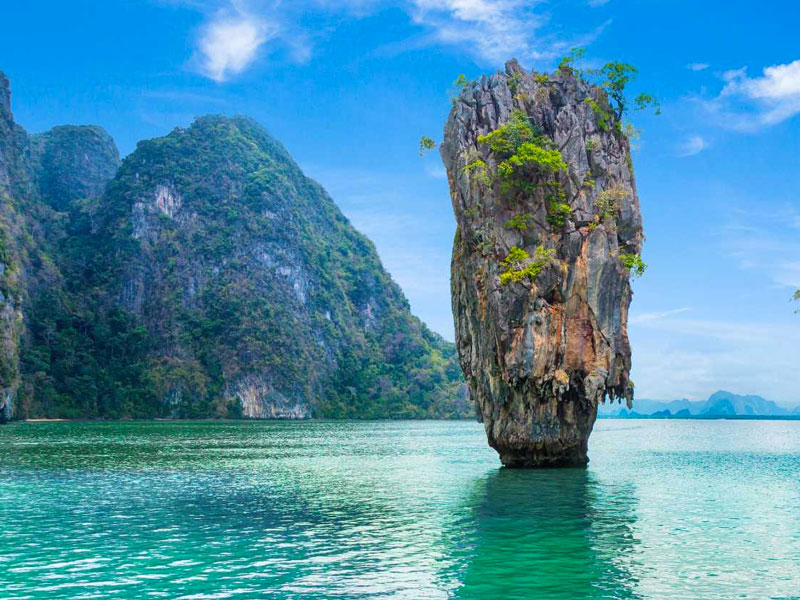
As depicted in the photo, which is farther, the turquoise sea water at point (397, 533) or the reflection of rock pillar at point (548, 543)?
the turquoise sea water at point (397, 533)

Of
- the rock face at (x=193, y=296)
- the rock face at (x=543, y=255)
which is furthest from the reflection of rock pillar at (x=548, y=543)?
the rock face at (x=193, y=296)

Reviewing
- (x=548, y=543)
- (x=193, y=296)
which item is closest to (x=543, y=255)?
(x=548, y=543)

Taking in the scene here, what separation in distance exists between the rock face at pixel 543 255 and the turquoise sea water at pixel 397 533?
10.1 ft

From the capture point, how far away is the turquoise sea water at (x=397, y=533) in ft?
44.3

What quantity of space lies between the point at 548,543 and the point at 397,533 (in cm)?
363

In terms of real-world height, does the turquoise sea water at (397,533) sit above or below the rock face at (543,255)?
below

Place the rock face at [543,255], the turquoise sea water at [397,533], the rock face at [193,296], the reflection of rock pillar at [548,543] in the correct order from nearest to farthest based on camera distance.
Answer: the reflection of rock pillar at [548,543] < the turquoise sea water at [397,533] < the rock face at [543,255] < the rock face at [193,296]

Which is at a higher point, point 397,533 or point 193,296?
point 193,296

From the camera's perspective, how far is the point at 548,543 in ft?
55.6

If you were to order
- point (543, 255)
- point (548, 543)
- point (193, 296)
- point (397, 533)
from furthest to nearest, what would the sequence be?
point (193, 296) → point (543, 255) → point (397, 533) → point (548, 543)

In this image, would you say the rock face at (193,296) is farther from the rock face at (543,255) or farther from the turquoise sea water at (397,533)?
the rock face at (543,255)

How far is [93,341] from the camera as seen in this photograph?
133 m

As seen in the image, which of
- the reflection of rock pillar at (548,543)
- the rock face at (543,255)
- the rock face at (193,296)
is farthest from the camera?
the rock face at (193,296)

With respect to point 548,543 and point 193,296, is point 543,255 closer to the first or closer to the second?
point 548,543
